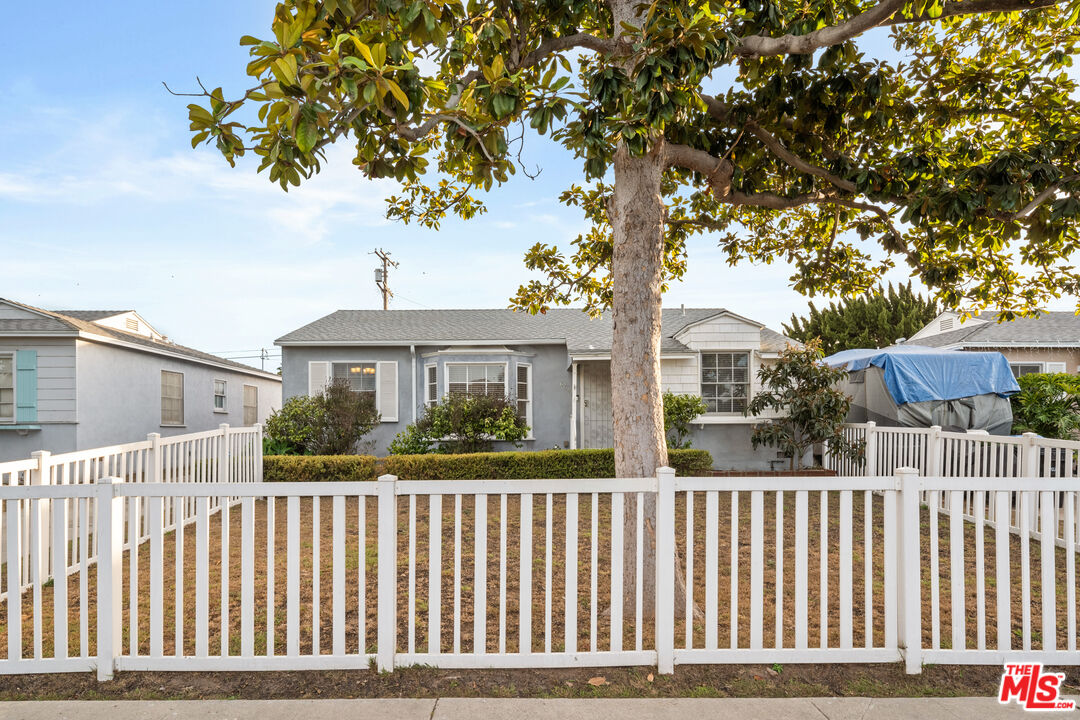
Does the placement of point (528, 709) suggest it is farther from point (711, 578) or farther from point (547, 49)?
point (547, 49)

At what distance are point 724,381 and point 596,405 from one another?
9.61ft

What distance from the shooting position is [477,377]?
12297 millimetres

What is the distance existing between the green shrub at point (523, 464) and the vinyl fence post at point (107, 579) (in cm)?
641

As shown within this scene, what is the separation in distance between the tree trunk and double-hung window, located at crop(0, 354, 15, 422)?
Result: 13.5 meters

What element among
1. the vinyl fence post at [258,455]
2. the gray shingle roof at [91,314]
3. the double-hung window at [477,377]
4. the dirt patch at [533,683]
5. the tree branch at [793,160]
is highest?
the tree branch at [793,160]

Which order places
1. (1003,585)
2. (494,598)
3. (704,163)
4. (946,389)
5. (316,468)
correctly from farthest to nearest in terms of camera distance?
(946,389) → (316,468) → (704,163) → (494,598) → (1003,585)

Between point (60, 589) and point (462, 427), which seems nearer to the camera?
point (60, 589)

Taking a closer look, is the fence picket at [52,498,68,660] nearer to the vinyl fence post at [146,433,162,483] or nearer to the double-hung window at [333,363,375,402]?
the vinyl fence post at [146,433,162,483]

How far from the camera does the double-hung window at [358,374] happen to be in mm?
12523

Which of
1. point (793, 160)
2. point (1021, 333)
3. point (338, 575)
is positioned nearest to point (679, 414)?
point (793, 160)

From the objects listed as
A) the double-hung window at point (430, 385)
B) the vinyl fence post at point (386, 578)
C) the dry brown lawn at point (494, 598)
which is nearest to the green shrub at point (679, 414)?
the dry brown lawn at point (494, 598)

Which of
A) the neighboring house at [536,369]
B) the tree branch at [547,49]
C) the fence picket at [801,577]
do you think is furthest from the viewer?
the neighboring house at [536,369]

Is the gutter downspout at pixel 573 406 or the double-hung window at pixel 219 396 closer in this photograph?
the gutter downspout at pixel 573 406

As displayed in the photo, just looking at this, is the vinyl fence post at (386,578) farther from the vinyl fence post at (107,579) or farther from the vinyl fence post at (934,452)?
the vinyl fence post at (934,452)
